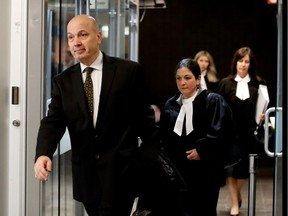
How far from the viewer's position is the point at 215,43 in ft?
23.8

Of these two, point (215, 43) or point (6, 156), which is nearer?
point (6, 156)

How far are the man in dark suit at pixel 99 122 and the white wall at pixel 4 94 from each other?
20.7 inches

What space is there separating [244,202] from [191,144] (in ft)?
8.33

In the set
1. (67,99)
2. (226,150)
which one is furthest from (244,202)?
(67,99)

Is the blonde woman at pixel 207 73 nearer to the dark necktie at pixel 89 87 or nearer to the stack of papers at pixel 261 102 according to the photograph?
the stack of papers at pixel 261 102

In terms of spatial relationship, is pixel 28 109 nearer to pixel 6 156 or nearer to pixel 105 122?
pixel 6 156

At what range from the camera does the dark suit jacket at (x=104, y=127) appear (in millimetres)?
2301

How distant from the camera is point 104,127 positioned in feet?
7.53

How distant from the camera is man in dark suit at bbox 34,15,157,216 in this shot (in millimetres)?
2299

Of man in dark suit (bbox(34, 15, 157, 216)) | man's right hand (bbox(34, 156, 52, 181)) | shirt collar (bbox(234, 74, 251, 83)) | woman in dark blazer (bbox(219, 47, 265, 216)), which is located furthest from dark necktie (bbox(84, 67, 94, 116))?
shirt collar (bbox(234, 74, 251, 83))

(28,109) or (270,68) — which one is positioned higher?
(270,68)

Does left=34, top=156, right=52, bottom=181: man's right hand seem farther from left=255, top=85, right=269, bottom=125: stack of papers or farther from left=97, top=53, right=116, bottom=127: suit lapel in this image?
left=255, top=85, right=269, bottom=125: stack of papers

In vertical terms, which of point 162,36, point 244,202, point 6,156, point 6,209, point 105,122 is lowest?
point 244,202

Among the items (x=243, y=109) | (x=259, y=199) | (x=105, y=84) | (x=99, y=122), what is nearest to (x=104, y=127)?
(x=99, y=122)
